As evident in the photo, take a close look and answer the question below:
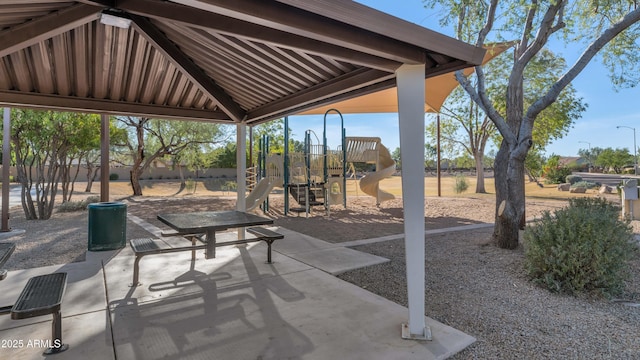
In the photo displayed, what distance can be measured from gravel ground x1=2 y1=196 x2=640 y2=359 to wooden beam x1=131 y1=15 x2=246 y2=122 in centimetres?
334

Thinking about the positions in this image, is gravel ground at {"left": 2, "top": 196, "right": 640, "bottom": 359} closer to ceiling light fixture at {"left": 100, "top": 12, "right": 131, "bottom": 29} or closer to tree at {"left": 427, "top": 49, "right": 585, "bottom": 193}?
ceiling light fixture at {"left": 100, "top": 12, "right": 131, "bottom": 29}

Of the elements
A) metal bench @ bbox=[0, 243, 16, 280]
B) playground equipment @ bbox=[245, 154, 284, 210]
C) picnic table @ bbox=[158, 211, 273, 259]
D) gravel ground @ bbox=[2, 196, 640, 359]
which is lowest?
gravel ground @ bbox=[2, 196, 640, 359]

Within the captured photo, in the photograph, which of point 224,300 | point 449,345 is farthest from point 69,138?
point 449,345

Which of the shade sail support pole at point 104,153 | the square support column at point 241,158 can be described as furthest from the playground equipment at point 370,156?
the shade sail support pole at point 104,153

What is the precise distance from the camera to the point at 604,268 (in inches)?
154

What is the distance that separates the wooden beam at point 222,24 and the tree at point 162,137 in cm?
1613

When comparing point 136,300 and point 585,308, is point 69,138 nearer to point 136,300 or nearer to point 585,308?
point 136,300

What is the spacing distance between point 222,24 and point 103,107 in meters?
4.02

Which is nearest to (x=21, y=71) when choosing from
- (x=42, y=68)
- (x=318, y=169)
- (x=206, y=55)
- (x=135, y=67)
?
(x=42, y=68)

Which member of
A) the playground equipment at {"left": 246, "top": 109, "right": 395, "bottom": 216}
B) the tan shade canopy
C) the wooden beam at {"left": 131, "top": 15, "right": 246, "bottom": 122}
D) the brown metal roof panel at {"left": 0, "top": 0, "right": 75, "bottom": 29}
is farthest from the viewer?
the tan shade canopy

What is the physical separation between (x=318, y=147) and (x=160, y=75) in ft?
25.0

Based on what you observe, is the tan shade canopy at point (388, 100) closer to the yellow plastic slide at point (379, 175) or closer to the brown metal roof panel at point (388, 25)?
the yellow plastic slide at point (379, 175)

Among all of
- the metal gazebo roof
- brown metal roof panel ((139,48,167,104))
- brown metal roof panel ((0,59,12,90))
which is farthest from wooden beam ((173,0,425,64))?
brown metal roof panel ((0,59,12,90))

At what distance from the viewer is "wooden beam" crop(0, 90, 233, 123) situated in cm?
477
